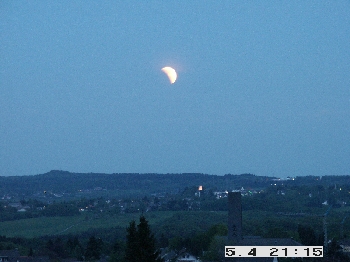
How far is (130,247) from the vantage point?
2877 centimetres

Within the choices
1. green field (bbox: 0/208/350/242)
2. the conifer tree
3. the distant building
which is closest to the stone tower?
the distant building

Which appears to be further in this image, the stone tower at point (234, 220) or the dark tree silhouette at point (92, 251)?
the dark tree silhouette at point (92, 251)

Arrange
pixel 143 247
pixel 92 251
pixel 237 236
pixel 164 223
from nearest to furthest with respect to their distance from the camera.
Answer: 1. pixel 143 247
2. pixel 237 236
3. pixel 92 251
4. pixel 164 223

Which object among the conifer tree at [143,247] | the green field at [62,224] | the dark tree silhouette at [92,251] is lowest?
the dark tree silhouette at [92,251]

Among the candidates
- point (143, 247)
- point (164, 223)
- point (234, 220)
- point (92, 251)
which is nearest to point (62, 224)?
point (164, 223)

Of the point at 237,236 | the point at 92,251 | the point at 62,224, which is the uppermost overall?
the point at 62,224

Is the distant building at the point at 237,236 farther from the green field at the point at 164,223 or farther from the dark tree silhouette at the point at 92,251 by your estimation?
the green field at the point at 164,223

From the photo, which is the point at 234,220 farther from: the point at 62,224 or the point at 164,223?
the point at 62,224

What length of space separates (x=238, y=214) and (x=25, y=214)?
80.5 meters

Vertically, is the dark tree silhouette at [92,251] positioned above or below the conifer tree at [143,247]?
below

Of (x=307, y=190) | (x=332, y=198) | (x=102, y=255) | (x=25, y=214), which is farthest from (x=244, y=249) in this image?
(x=307, y=190)

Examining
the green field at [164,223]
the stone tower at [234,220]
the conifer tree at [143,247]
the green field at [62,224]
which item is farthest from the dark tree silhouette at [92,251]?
the green field at [62,224]

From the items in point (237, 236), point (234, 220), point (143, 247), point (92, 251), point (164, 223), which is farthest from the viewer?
point (164, 223)

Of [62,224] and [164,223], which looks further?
[62,224]
